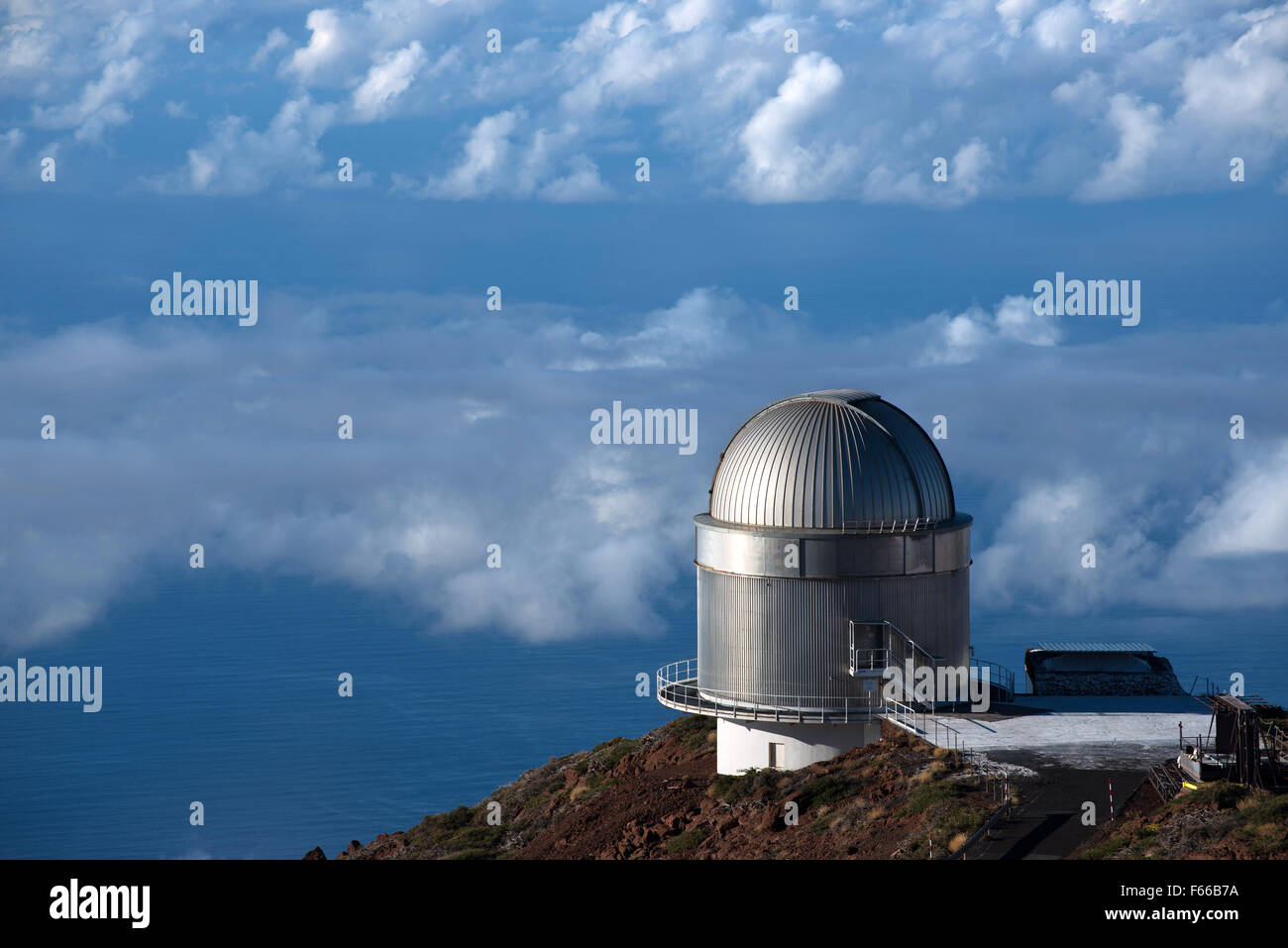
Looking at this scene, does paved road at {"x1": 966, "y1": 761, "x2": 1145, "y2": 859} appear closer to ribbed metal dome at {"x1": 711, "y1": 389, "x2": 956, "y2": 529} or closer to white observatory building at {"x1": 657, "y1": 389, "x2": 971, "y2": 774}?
white observatory building at {"x1": 657, "y1": 389, "x2": 971, "y2": 774}

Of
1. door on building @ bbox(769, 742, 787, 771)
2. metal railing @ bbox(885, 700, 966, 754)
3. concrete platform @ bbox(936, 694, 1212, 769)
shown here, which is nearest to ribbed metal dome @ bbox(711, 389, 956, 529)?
metal railing @ bbox(885, 700, 966, 754)

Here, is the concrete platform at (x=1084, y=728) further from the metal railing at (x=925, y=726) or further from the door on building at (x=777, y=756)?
the door on building at (x=777, y=756)

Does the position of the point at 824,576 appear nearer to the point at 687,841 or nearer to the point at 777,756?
the point at 777,756

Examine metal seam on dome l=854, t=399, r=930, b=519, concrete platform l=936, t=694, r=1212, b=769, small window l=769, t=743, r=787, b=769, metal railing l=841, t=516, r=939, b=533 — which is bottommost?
small window l=769, t=743, r=787, b=769

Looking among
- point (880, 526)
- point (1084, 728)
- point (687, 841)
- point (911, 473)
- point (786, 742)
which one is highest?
point (911, 473)

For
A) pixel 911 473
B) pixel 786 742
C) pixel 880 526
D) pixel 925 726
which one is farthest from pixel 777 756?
pixel 911 473

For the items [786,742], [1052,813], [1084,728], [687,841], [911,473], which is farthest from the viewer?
[786,742]

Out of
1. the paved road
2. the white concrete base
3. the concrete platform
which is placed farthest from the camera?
the white concrete base
